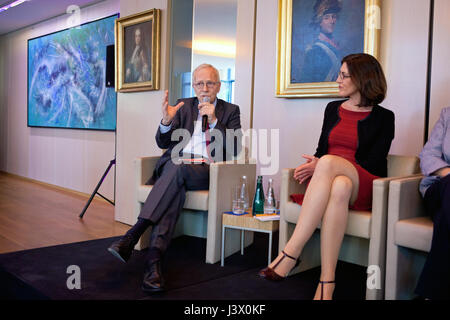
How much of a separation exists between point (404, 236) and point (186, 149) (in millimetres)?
1686

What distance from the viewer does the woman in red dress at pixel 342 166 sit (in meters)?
2.27

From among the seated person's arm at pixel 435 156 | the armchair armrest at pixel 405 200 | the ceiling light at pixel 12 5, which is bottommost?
the armchair armrest at pixel 405 200

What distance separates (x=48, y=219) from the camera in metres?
4.56

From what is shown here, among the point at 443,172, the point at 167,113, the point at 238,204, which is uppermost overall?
the point at 167,113

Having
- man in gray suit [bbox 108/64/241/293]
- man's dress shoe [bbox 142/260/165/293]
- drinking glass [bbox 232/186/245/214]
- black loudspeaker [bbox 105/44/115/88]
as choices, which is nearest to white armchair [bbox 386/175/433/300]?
drinking glass [bbox 232/186/245/214]

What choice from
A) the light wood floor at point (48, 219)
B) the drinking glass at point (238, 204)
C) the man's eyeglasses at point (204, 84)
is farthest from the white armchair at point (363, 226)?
the light wood floor at point (48, 219)

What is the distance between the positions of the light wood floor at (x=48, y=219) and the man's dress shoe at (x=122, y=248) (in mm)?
1196

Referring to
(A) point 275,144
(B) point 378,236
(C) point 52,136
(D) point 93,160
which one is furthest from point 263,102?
(C) point 52,136

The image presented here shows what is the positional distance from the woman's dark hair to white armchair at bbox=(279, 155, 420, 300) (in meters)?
0.41

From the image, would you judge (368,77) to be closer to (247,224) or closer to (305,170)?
(305,170)

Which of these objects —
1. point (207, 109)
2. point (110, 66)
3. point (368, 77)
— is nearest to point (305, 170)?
point (368, 77)

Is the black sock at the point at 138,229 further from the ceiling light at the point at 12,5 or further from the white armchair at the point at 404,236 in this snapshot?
the ceiling light at the point at 12,5

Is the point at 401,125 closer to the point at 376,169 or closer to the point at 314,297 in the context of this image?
the point at 376,169

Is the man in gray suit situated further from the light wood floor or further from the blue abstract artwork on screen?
the blue abstract artwork on screen
